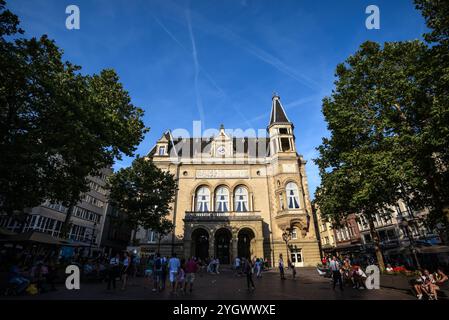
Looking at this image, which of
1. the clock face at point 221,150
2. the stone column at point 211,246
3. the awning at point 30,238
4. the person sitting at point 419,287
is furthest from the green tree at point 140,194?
the person sitting at point 419,287

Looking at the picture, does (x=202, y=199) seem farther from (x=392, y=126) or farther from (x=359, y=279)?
(x=392, y=126)

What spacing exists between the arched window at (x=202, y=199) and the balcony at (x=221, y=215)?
273 centimetres

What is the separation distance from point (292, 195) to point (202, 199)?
13.9 metres

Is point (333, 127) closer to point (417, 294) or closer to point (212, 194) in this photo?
point (417, 294)

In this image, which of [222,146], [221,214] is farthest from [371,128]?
[222,146]

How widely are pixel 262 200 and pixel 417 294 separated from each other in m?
25.1

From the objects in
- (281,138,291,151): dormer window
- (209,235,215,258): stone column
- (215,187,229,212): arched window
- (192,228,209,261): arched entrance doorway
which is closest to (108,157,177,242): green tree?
(209,235,215,258): stone column

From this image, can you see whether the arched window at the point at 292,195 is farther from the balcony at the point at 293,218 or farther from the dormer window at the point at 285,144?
the dormer window at the point at 285,144

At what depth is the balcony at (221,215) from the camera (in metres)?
31.2

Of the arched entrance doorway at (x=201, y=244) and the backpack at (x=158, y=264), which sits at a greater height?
the arched entrance doorway at (x=201, y=244)

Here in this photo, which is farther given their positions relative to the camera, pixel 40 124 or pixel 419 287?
pixel 40 124

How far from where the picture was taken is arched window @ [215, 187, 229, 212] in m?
34.9

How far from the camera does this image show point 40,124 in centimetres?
1219
